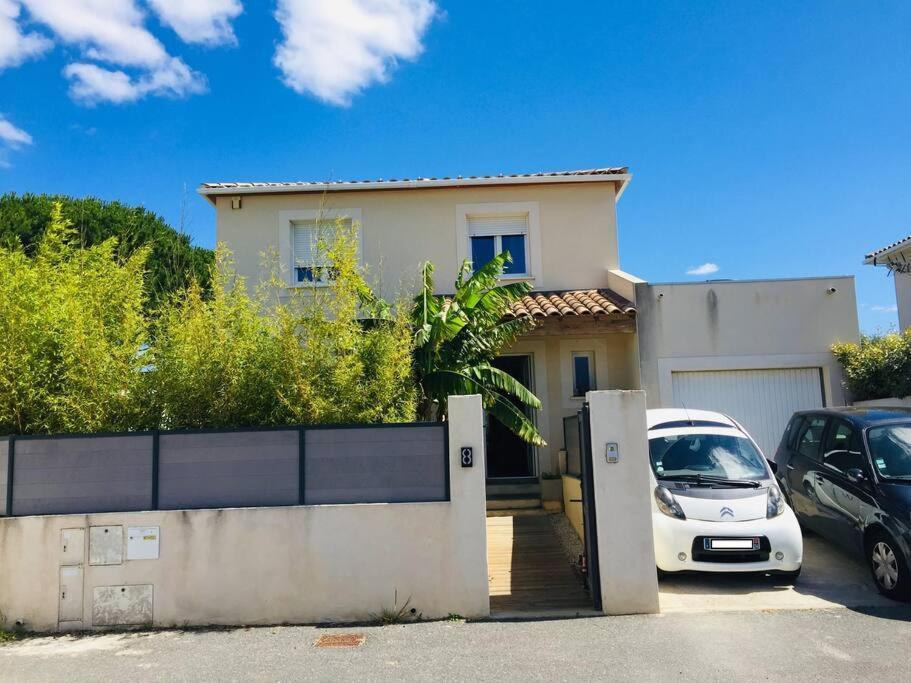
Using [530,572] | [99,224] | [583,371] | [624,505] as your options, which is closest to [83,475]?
[530,572]

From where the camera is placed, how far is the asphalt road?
5.30 m

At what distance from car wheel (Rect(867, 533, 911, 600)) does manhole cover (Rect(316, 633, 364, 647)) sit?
17.1ft

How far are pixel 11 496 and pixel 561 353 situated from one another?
878cm

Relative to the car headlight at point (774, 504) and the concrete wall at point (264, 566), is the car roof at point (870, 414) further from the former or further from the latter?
the concrete wall at point (264, 566)

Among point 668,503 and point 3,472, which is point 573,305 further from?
point 3,472

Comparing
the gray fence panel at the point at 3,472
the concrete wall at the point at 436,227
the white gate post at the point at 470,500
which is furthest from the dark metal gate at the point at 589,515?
the concrete wall at the point at 436,227

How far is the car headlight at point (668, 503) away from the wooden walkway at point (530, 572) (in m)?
1.27

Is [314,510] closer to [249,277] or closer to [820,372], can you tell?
[249,277]

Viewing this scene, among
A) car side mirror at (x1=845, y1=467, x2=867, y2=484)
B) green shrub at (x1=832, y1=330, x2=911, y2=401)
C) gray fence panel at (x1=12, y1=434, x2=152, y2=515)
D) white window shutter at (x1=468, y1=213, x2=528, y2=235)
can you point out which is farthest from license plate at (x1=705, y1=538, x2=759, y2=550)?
white window shutter at (x1=468, y1=213, x2=528, y2=235)

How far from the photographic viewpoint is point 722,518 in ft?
23.8

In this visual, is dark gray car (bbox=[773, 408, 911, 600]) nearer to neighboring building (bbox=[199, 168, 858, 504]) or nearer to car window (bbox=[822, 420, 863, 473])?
car window (bbox=[822, 420, 863, 473])

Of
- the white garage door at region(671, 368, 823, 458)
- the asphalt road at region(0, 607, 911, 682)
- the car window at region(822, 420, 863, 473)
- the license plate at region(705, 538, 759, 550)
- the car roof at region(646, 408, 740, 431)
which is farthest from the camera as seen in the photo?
the white garage door at region(671, 368, 823, 458)

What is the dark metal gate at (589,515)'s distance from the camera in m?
6.86

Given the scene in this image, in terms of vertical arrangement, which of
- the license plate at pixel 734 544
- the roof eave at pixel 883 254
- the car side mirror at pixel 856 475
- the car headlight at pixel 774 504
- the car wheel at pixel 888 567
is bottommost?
the car wheel at pixel 888 567
